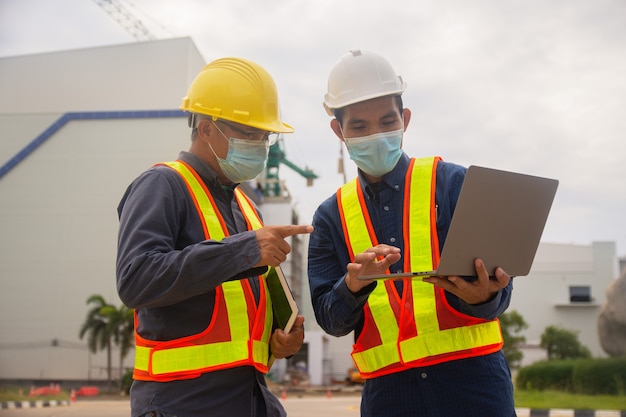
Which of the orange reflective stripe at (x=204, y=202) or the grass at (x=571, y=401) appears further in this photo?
the grass at (x=571, y=401)

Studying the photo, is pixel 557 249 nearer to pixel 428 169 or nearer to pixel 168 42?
pixel 168 42

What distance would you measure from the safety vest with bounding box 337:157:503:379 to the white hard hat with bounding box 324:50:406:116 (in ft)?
1.42

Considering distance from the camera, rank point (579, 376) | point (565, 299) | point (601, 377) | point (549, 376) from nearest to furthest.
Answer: point (601, 377)
point (579, 376)
point (549, 376)
point (565, 299)

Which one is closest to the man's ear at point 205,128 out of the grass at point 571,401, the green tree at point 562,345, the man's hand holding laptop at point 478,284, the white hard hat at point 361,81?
the white hard hat at point 361,81

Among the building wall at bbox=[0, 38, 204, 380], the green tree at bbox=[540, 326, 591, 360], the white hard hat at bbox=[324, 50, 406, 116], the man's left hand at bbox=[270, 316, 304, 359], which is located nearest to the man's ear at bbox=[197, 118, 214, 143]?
the white hard hat at bbox=[324, 50, 406, 116]

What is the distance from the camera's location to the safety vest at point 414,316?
2.76 m

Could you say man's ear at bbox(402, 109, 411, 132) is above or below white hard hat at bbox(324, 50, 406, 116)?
below

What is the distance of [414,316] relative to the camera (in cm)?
282

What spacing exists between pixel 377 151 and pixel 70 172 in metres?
42.6

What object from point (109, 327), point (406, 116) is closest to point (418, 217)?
point (406, 116)

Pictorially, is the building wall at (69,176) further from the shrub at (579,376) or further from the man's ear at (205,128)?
the man's ear at (205,128)

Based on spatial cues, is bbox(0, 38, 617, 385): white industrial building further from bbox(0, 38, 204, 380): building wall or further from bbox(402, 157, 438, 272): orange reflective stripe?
bbox(402, 157, 438, 272): orange reflective stripe

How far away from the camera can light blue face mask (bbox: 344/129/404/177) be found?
10.2 ft

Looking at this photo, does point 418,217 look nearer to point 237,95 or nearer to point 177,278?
point 237,95
